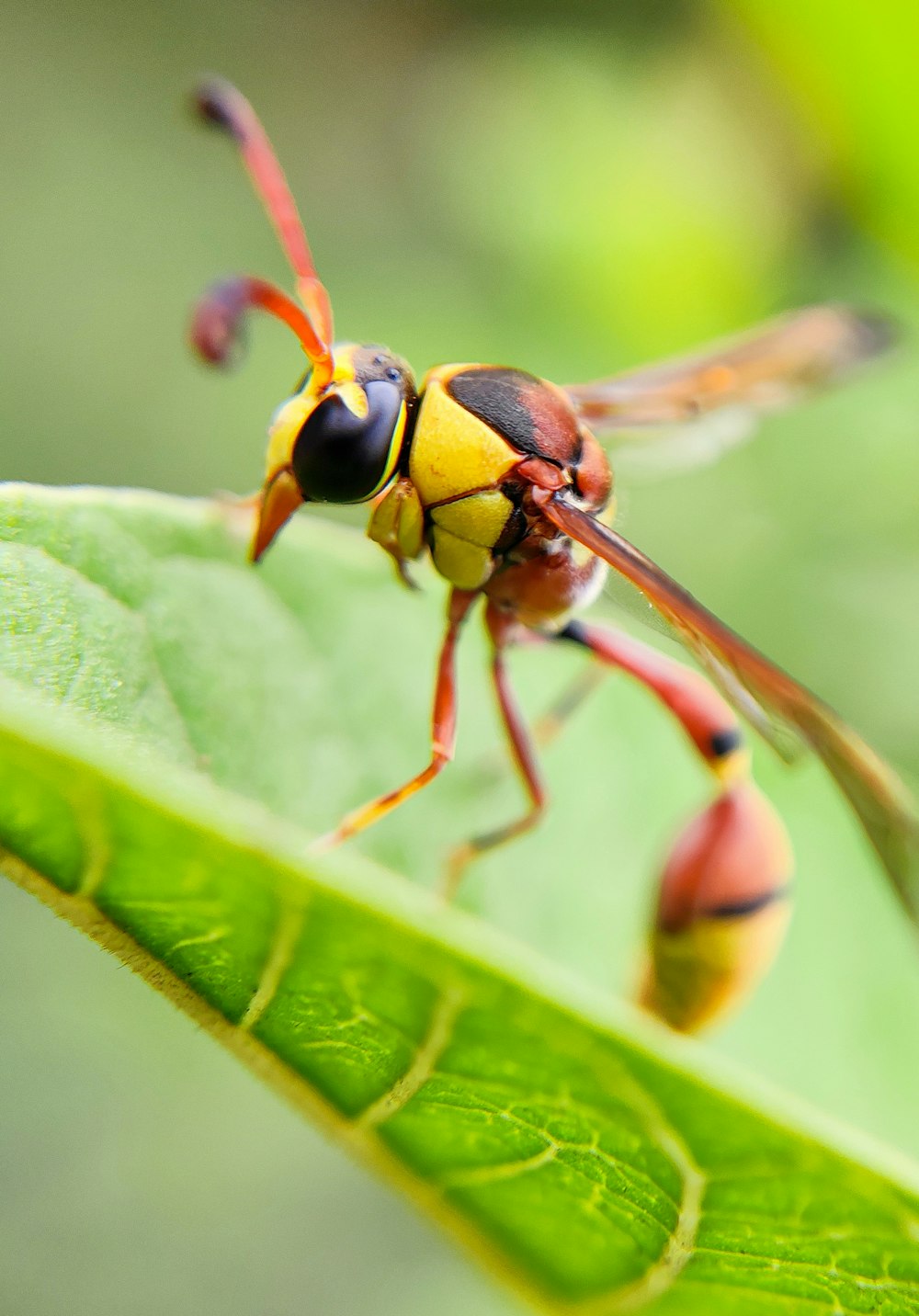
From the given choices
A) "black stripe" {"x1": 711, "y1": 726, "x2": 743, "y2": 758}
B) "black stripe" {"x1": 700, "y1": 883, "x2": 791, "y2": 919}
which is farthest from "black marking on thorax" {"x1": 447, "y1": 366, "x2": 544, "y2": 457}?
"black stripe" {"x1": 700, "y1": 883, "x2": 791, "y2": 919}

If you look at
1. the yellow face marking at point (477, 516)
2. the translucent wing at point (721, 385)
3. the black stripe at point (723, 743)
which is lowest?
the black stripe at point (723, 743)

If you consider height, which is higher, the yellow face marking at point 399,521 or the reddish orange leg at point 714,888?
the yellow face marking at point 399,521

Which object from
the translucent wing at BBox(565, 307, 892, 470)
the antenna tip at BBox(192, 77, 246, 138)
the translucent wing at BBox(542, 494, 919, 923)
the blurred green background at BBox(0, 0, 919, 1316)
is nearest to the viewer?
the translucent wing at BBox(542, 494, 919, 923)

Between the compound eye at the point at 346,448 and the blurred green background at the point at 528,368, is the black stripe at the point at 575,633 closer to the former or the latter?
the blurred green background at the point at 528,368

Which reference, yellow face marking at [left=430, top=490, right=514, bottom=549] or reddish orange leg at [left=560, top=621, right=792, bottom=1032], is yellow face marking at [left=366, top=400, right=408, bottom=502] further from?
reddish orange leg at [left=560, top=621, right=792, bottom=1032]

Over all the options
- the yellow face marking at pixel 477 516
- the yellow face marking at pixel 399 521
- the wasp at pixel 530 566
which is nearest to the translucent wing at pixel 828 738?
the wasp at pixel 530 566

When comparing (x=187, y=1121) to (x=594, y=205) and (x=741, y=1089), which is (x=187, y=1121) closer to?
(x=741, y=1089)

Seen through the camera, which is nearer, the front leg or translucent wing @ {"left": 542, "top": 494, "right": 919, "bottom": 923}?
translucent wing @ {"left": 542, "top": 494, "right": 919, "bottom": 923}

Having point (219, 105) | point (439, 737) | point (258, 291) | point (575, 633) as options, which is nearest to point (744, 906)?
point (575, 633)
